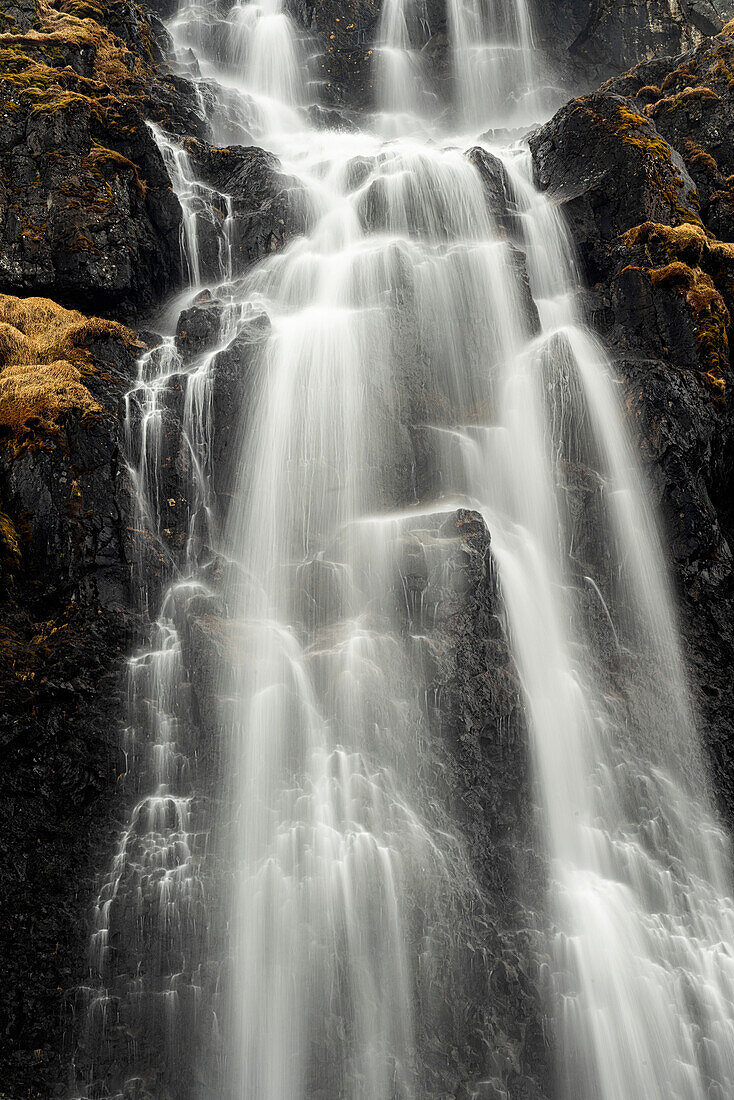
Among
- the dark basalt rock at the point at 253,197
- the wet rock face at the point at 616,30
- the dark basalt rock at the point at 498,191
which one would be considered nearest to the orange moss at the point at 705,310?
the dark basalt rock at the point at 498,191

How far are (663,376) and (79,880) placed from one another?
1170 centimetres

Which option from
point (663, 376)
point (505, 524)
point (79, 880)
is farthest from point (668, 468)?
point (79, 880)

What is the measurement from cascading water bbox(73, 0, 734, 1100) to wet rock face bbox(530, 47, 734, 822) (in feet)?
1.62

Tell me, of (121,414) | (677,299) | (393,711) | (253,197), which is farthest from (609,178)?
(393,711)

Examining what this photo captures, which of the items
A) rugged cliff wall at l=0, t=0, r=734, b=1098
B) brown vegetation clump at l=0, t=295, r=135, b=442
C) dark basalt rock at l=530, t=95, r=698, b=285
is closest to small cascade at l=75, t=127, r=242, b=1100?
rugged cliff wall at l=0, t=0, r=734, b=1098

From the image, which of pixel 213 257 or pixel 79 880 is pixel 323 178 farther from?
pixel 79 880

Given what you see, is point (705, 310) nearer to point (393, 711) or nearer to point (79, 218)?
point (393, 711)

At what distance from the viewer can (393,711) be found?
9.00 metres

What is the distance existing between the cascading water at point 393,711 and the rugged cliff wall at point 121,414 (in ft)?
1.19

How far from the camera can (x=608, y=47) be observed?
27.2 meters

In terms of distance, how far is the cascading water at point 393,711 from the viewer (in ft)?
23.9

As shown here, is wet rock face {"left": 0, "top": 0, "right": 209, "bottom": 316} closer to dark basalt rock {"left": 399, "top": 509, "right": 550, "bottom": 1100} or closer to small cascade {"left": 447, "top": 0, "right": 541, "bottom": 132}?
dark basalt rock {"left": 399, "top": 509, "right": 550, "bottom": 1100}

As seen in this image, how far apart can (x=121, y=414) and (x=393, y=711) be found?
20.9ft

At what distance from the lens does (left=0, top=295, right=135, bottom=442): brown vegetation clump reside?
10102mm
